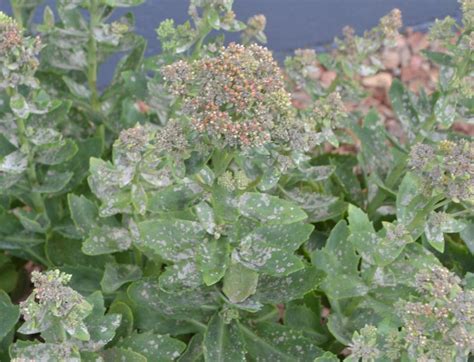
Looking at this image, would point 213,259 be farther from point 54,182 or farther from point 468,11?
point 468,11

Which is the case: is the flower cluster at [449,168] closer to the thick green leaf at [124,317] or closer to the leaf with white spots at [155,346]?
the leaf with white spots at [155,346]

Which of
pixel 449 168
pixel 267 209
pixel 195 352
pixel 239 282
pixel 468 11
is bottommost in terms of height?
pixel 195 352

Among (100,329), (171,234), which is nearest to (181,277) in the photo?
(171,234)

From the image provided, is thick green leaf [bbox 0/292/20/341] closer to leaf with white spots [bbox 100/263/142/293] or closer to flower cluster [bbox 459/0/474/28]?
leaf with white spots [bbox 100/263/142/293]

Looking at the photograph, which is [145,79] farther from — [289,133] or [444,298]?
[444,298]

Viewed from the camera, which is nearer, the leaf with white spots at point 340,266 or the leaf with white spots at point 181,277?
the leaf with white spots at point 181,277

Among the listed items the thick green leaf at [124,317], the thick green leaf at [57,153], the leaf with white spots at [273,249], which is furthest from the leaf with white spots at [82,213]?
the leaf with white spots at [273,249]
